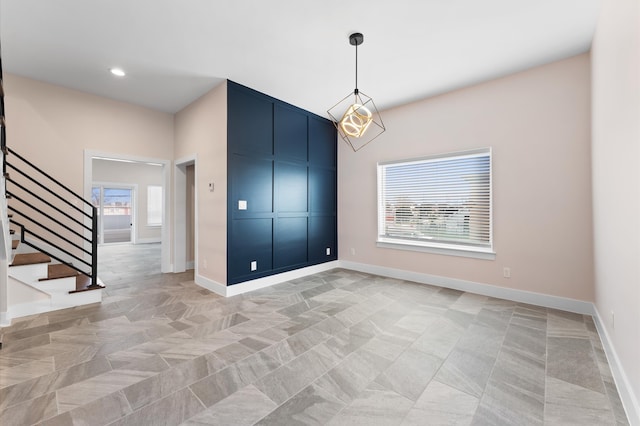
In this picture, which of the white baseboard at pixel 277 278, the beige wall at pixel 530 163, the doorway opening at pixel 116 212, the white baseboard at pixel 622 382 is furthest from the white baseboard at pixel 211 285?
the doorway opening at pixel 116 212

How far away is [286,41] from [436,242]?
361 cm

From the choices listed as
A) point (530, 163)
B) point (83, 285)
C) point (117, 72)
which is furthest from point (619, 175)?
point (83, 285)

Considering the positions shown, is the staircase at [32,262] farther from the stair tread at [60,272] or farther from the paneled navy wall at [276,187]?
the paneled navy wall at [276,187]

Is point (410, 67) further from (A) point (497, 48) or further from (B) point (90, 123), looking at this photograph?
(B) point (90, 123)

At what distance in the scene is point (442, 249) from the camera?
4344 millimetres

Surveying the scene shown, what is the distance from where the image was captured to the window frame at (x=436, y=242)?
3916 millimetres

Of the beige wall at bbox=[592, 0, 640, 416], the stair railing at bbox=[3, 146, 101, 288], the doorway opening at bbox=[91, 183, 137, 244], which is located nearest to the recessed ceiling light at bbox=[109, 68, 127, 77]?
the stair railing at bbox=[3, 146, 101, 288]

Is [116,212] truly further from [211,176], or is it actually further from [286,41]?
[286,41]

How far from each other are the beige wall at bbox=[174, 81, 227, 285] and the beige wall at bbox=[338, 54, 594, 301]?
10.1 ft

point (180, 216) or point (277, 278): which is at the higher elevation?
point (180, 216)

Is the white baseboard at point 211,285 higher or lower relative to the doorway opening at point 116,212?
lower

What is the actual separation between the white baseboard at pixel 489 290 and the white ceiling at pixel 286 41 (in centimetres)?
292

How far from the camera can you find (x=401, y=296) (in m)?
3.90

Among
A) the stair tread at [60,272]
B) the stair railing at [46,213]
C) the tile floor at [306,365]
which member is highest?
the stair railing at [46,213]
